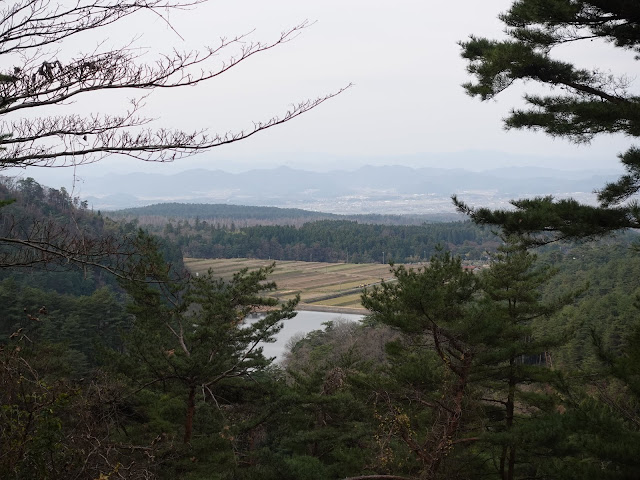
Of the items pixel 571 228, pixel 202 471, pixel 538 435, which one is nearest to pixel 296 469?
pixel 202 471

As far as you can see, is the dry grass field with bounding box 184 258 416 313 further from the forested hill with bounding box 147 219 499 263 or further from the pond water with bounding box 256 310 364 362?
the forested hill with bounding box 147 219 499 263

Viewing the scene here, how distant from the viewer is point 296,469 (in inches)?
218

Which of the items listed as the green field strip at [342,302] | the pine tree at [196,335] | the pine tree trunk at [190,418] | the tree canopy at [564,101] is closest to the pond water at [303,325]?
the green field strip at [342,302]

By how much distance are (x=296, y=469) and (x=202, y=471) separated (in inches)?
44.9

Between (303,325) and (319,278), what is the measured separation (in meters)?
14.4

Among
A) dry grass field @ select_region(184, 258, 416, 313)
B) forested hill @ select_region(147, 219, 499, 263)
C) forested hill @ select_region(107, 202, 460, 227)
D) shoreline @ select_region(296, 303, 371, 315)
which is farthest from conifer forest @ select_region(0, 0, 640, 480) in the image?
forested hill @ select_region(107, 202, 460, 227)

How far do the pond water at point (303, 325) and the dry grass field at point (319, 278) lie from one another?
772 millimetres

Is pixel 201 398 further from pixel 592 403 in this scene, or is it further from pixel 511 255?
pixel 592 403

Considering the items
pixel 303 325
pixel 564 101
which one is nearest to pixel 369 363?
pixel 564 101

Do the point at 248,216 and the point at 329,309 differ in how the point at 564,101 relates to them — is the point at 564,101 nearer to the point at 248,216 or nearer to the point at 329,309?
the point at 329,309

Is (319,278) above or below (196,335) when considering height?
below

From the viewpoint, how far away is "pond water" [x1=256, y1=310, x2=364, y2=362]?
2758 cm

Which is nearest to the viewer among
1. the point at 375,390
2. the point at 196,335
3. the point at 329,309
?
the point at 375,390

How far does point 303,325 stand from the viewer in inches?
1245
